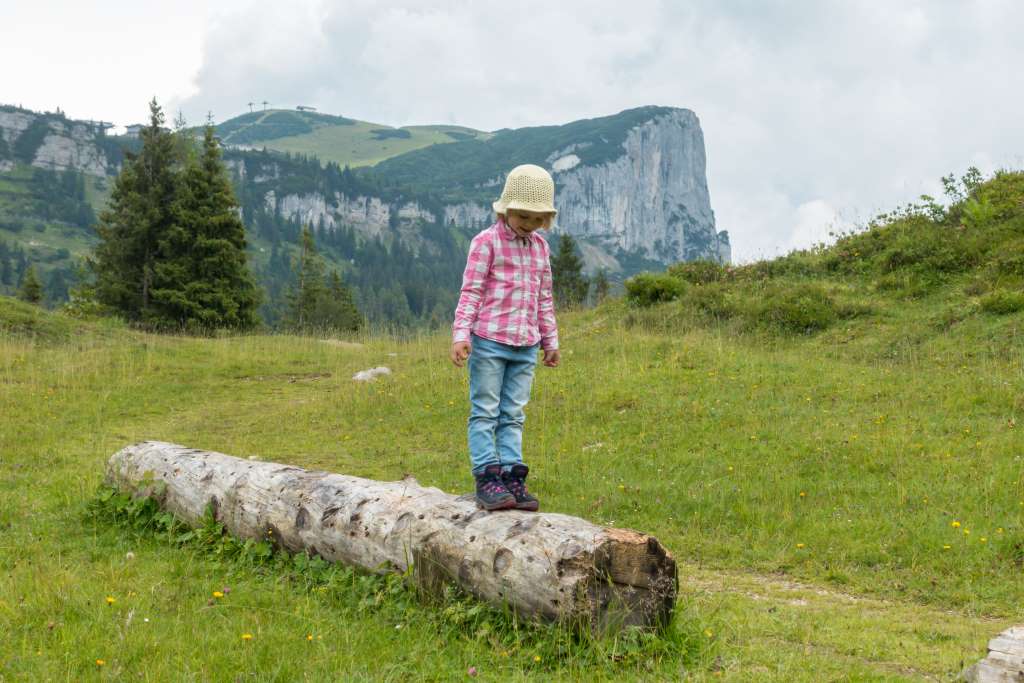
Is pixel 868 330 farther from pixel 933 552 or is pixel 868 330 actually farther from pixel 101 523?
pixel 101 523

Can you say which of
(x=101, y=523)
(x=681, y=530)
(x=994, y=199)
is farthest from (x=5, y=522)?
(x=994, y=199)

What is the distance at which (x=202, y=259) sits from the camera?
98.8 feet

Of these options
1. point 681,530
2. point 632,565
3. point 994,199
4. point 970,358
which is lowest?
point 681,530

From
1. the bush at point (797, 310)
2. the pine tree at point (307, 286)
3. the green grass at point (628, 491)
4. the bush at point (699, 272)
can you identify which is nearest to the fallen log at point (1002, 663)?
the green grass at point (628, 491)

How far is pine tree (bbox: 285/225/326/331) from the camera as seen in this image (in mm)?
63500

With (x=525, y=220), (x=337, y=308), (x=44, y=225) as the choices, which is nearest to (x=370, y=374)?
(x=525, y=220)

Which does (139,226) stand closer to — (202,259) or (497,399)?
(202,259)

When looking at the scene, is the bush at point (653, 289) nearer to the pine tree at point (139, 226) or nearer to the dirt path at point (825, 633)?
the dirt path at point (825, 633)

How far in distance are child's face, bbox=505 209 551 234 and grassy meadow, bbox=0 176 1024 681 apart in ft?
8.55

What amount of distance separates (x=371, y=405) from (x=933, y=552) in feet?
31.7

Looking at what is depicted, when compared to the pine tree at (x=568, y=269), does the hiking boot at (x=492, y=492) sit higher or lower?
lower

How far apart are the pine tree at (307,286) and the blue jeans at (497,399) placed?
57.2 metres

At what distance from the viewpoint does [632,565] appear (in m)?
4.61

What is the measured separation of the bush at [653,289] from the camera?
21234 mm
